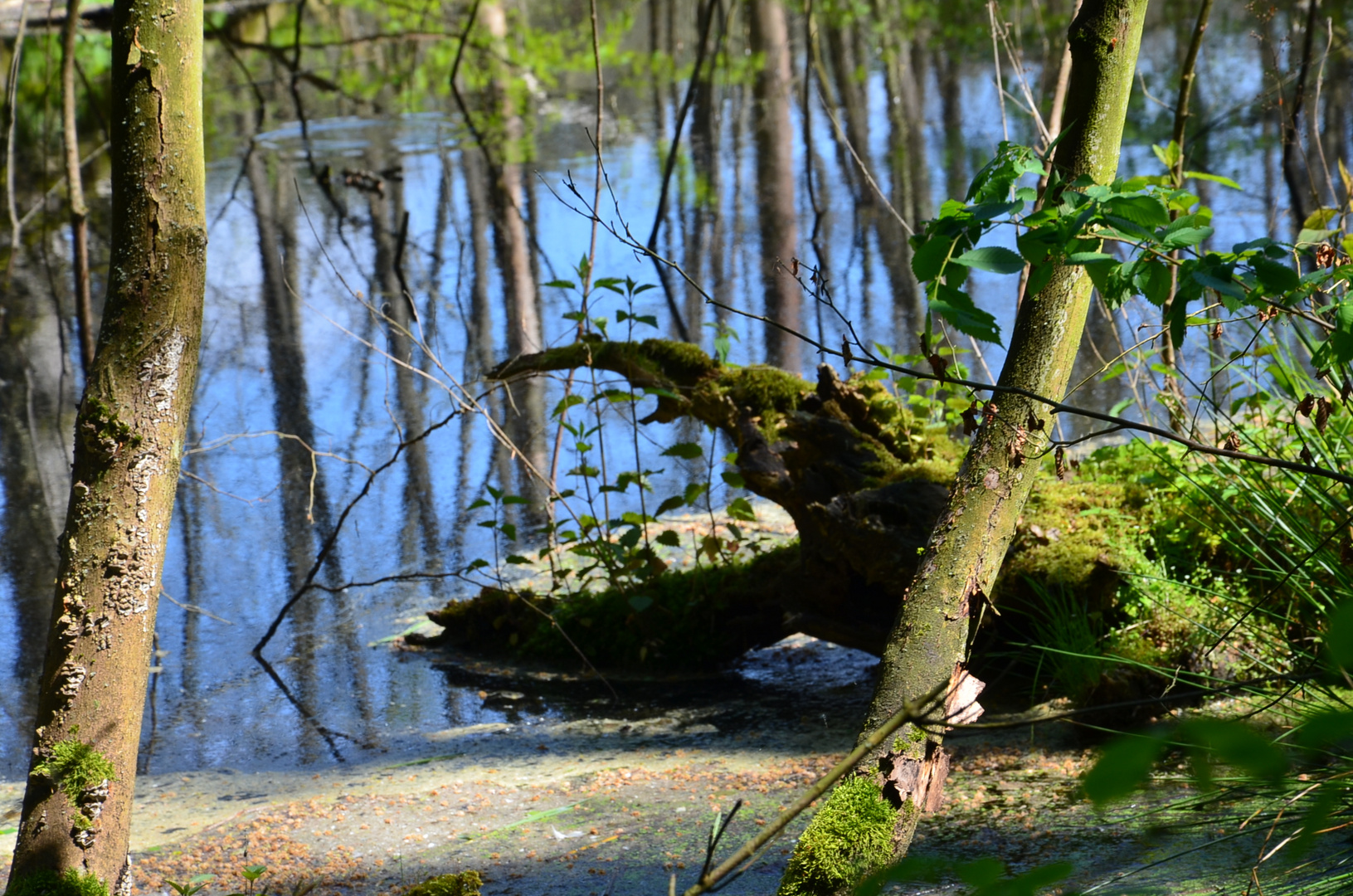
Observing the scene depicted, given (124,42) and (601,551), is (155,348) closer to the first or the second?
(124,42)

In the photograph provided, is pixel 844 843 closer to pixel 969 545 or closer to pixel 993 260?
pixel 969 545

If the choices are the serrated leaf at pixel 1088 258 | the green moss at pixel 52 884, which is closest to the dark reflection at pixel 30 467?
the green moss at pixel 52 884

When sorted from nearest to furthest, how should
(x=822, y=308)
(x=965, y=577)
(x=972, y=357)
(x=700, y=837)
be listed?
1. (x=965, y=577)
2. (x=700, y=837)
3. (x=972, y=357)
4. (x=822, y=308)

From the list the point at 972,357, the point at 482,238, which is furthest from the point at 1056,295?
the point at 482,238

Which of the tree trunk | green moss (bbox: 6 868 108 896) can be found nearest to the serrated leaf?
the tree trunk

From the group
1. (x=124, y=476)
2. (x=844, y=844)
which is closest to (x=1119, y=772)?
(x=844, y=844)

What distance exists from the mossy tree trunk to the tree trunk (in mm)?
1310

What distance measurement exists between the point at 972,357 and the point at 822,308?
199 centimetres

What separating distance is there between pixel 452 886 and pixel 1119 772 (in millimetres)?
1886

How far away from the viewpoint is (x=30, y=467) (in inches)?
239

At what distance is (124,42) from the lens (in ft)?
7.51

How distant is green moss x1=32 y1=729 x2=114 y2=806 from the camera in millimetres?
2199

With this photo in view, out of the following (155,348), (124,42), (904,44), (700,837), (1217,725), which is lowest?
(700,837)

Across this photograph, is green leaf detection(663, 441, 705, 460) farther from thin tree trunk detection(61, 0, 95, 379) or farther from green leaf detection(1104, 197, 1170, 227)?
thin tree trunk detection(61, 0, 95, 379)
